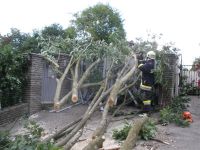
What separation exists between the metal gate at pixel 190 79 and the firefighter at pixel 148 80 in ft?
13.9

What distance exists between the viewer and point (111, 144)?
28.6ft

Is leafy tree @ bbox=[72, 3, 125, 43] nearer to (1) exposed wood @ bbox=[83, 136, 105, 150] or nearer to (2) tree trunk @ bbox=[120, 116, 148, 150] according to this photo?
(2) tree trunk @ bbox=[120, 116, 148, 150]

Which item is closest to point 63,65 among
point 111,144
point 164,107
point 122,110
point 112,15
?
point 122,110

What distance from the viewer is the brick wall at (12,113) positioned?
38.4ft

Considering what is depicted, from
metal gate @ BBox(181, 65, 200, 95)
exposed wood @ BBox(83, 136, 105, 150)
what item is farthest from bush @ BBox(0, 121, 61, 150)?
metal gate @ BBox(181, 65, 200, 95)

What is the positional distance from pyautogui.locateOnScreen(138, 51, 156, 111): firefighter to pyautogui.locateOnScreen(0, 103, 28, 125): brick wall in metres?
3.77

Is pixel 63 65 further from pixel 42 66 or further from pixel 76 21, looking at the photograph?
pixel 76 21

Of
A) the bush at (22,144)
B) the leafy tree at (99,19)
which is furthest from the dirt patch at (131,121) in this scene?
the leafy tree at (99,19)

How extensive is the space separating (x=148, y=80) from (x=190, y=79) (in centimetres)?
587

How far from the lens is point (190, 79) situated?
16984mm

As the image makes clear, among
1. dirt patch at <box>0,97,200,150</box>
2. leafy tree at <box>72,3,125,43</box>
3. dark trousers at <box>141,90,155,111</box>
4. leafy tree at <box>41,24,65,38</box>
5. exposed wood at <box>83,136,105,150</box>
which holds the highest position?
leafy tree at <box>72,3,125,43</box>

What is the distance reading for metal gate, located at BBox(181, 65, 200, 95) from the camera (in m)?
16.1

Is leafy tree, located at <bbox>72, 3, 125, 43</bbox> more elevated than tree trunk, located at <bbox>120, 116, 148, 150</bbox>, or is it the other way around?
leafy tree, located at <bbox>72, 3, 125, 43</bbox>

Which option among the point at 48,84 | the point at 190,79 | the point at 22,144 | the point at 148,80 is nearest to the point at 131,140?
the point at 22,144
